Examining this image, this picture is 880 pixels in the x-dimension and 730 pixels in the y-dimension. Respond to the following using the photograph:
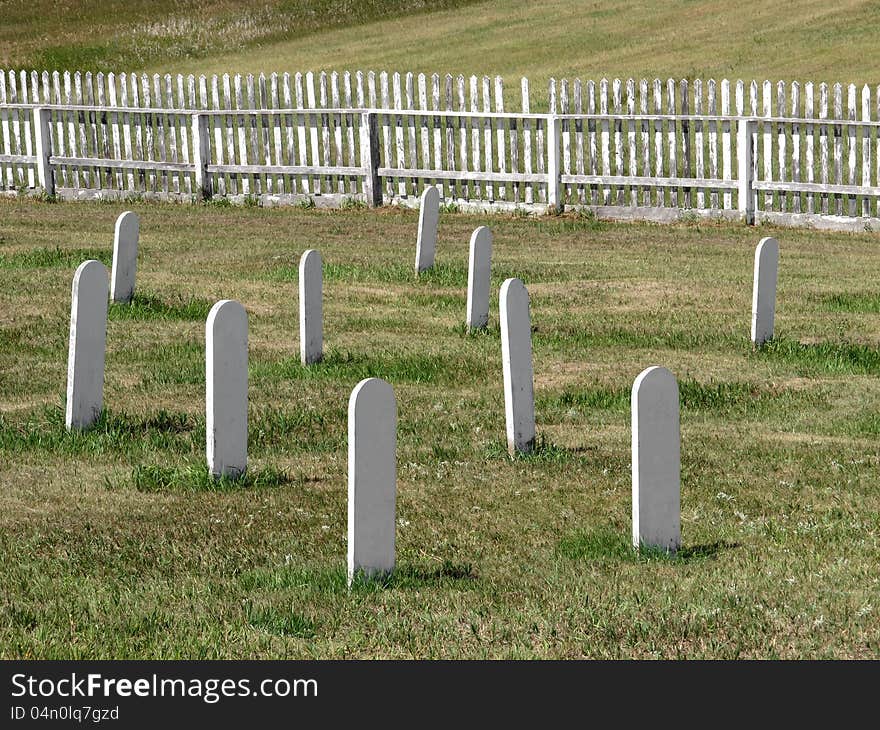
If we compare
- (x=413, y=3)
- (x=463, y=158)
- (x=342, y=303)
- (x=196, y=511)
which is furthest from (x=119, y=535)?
(x=413, y=3)

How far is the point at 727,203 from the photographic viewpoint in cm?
2309

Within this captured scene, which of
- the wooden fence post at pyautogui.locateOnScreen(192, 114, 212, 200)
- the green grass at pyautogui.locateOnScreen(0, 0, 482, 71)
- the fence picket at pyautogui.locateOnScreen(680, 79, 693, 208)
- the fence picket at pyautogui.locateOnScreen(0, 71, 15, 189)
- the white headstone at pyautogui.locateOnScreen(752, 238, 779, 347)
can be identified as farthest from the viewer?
the green grass at pyautogui.locateOnScreen(0, 0, 482, 71)

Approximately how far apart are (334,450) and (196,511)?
171cm

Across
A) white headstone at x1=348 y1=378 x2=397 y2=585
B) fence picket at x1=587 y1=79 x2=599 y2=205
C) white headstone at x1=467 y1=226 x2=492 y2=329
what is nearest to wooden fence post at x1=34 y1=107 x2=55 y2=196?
fence picket at x1=587 y1=79 x2=599 y2=205

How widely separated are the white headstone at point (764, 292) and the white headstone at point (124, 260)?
6001mm

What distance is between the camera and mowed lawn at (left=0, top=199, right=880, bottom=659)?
695cm

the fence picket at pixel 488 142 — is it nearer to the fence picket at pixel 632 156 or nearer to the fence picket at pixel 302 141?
the fence picket at pixel 632 156

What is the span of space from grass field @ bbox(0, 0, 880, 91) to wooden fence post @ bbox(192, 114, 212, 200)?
62.5ft

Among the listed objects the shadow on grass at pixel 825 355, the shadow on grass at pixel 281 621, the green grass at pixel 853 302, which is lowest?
the shadow on grass at pixel 281 621

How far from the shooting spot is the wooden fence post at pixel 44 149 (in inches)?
1101

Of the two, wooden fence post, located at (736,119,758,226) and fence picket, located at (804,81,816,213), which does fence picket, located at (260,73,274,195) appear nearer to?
wooden fence post, located at (736,119,758,226)

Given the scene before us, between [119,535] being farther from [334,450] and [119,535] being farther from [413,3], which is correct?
[413,3]

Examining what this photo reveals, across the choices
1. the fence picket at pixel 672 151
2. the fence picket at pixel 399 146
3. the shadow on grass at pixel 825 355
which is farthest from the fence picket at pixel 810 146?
the shadow on grass at pixel 825 355

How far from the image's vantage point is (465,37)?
59719 millimetres
